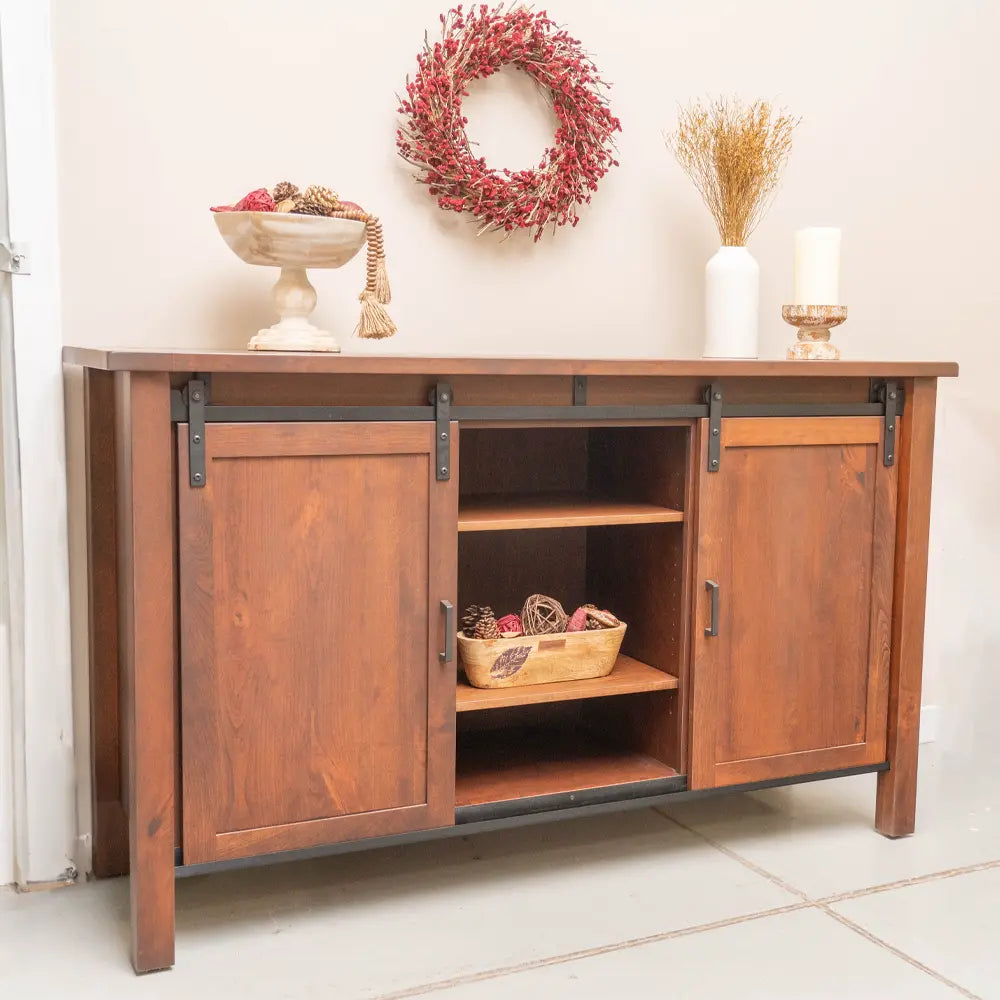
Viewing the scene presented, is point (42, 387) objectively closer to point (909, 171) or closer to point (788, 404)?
point (788, 404)

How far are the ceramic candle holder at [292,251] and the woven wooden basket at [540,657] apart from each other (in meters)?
0.67

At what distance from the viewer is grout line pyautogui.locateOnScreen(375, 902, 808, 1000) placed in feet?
6.50

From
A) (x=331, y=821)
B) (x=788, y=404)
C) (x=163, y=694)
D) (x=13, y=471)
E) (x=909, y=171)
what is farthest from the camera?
(x=909, y=171)

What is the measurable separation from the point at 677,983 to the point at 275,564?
1.00 metres

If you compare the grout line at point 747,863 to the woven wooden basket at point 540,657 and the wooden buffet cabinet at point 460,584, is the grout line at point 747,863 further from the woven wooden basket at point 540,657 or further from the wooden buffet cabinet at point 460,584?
the woven wooden basket at point 540,657

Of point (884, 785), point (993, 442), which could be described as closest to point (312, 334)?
point (884, 785)

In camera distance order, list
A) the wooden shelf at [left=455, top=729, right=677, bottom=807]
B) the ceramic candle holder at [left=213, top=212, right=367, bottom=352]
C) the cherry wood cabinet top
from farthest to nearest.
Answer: the wooden shelf at [left=455, top=729, right=677, bottom=807] < the ceramic candle holder at [left=213, top=212, right=367, bottom=352] < the cherry wood cabinet top

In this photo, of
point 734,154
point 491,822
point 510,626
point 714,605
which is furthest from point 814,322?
point 491,822

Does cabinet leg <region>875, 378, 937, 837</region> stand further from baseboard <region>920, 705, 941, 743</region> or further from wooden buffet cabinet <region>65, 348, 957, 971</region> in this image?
baseboard <region>920, 705, 941, 743</region>

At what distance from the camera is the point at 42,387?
7.49ft

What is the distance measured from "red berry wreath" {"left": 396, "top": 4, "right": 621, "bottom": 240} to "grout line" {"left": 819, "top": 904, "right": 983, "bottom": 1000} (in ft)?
5.29

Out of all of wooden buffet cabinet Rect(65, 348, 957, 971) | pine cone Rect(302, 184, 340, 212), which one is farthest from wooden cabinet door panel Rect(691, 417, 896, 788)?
pine cone Rect(302, 184, 340, 212)

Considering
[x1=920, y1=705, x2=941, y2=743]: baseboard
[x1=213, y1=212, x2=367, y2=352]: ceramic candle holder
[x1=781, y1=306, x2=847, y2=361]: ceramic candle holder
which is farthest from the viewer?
[x1=920, y1=705, x2=941, y2=743]: baseboard

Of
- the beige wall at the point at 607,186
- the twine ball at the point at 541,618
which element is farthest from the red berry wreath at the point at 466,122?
the twine ball at the point at 541,618
